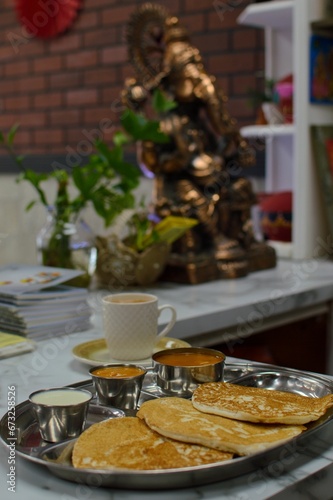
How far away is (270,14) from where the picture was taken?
2.40 metres

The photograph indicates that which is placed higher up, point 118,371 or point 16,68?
point 16,68

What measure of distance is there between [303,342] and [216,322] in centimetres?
44

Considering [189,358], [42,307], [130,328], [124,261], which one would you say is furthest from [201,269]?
[189,358]

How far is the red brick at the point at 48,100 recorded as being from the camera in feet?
12.5

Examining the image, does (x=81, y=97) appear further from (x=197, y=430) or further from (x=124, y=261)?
(x=197, y=430)

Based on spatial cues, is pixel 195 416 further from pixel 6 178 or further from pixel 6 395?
pixel 6 178

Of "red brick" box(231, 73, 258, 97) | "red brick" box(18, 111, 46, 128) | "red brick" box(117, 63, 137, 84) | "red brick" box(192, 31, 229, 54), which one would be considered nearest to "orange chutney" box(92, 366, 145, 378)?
"red brick" box(231, 73, 258, 97)

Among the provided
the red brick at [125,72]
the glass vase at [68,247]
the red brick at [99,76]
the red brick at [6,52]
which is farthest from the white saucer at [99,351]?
the red brick at [6,52]

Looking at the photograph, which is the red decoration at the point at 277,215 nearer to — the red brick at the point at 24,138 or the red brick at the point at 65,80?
the red brick at the point at 65,80

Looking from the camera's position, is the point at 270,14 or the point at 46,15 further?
the point at 46,15

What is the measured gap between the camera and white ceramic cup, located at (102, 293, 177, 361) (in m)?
1.24

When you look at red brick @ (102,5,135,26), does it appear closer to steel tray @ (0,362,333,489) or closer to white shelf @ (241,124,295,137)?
white shelf @ (241,124,295,137)

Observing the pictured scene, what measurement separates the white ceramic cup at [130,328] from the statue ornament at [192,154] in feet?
2.18

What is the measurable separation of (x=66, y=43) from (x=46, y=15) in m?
0.18
